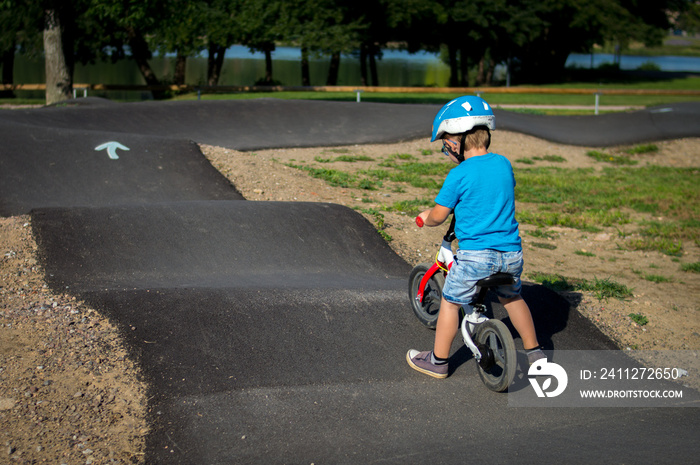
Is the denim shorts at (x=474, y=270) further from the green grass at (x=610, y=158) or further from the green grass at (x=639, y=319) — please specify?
the green grass at (x=610, y=158)

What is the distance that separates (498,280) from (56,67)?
22502 millimetres

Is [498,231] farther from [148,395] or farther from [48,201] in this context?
[48,201]

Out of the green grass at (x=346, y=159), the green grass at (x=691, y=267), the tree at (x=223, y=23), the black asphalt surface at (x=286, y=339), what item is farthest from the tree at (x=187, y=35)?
the green grass at (x=691, y=267)

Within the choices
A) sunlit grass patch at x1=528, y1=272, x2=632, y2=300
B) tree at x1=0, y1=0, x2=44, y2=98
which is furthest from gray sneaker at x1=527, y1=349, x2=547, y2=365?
tree at x1=0, y1=0, x2=44, y2=98

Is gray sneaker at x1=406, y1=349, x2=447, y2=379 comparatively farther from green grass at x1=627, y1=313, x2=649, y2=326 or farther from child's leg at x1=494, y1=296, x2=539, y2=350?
green grass at x1=627, y1=313, x2=649, y2=326

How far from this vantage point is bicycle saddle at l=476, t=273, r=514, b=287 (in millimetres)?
3852

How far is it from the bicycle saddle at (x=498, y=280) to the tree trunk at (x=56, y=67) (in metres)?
21.4

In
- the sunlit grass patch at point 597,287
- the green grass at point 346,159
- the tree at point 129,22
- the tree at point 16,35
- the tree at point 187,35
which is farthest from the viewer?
the tree at point 16,35

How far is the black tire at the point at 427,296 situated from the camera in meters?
4.79

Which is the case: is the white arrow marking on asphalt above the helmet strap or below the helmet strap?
below

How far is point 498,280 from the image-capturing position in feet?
12.6

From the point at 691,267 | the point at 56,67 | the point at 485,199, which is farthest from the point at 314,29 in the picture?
the point at 485,199

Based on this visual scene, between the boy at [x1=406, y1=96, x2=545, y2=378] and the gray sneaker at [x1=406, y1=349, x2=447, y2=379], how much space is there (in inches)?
20.9

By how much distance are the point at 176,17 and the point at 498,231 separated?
22141 mm
